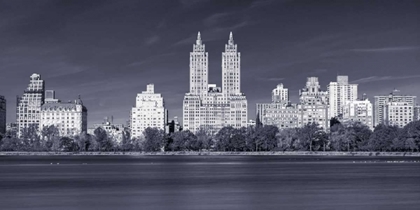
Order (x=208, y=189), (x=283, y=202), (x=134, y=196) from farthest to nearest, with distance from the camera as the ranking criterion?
1. (x=208, y=189)
2. (x=134, y=196)
3. (x=283, y=202)

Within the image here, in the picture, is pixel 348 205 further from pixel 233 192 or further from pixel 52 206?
pixel 52 206

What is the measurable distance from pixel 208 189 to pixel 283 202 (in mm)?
15436

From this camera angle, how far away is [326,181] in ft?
297

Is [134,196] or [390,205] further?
[134,196]

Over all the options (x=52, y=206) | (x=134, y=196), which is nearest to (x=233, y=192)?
(x=134, y=196)

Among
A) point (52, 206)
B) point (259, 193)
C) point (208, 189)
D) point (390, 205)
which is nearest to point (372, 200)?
point (390, 205)

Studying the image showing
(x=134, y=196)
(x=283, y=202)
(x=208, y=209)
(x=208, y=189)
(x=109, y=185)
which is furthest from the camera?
(x=109, y=185)

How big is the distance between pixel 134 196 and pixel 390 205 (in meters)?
21.6

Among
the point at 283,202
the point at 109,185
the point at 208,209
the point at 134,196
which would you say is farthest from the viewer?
the point at 109,185

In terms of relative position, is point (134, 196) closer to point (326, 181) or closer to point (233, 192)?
point (233, 192)

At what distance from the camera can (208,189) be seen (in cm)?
7875

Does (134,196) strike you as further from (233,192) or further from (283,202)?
(283,202)

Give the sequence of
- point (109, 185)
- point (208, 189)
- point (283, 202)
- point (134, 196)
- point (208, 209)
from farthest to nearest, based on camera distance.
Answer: point (109, 185) → point (208, 189) → point (134, 196) → point (283, 202) → point (208, 209)

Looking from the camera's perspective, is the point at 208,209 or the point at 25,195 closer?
the point at 208,209
